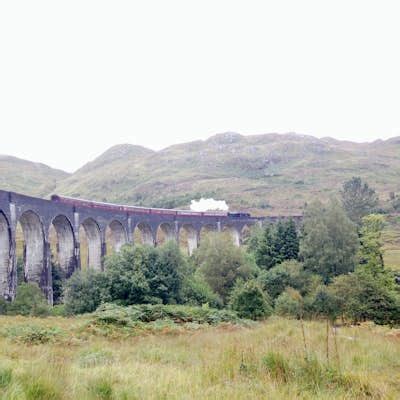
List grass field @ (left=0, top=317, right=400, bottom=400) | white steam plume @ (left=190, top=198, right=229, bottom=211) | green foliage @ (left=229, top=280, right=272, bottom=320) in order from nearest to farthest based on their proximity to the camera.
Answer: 1. grass field @ (left=0, top=317, right=400, bottom=400)
2. green foliage @ (left=229, top=280, right=272, bottom=320)
3. white steam plume @ (left=190, top=198, right=229, bottom=211)

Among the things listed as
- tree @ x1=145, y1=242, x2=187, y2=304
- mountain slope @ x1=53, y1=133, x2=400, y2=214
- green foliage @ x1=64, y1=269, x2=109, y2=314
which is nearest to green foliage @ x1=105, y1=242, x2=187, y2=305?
tree @ x1=145, y1=242, x2=187, y2=304

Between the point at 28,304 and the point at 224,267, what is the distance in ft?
43.2

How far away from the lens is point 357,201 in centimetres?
5762

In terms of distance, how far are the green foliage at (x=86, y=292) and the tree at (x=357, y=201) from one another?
1613 inches

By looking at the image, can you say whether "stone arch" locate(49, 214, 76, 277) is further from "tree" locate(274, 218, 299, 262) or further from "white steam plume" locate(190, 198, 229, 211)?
"white steam plume" locate(190, 198, 229, 211)

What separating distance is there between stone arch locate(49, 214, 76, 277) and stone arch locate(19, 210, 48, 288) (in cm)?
298

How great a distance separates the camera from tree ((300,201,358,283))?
102ft

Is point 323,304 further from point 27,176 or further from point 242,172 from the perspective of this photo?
point 27,176

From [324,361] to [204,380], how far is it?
1617mm

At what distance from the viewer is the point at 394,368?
589 centimetres

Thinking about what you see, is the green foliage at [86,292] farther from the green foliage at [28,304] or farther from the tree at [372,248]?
the tree at [372,248]

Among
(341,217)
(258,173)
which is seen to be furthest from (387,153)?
(341,217)

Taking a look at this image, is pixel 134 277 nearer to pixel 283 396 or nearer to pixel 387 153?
pixel 283 396

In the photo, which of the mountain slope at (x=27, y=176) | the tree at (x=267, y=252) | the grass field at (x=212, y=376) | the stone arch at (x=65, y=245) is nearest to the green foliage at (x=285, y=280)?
the tree at (x=267, y=252)
